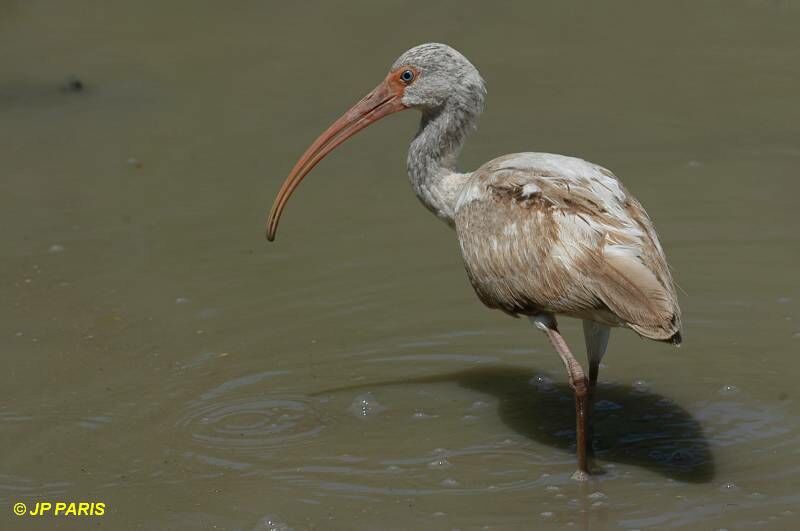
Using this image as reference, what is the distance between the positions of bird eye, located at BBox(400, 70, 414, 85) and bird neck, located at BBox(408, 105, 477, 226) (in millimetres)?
223

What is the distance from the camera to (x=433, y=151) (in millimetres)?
7336

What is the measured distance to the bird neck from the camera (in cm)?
731

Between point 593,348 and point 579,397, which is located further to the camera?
point 593,348

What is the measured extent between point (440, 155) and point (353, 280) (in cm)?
168

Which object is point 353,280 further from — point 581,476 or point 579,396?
point 581,476

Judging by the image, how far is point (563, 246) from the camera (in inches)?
249

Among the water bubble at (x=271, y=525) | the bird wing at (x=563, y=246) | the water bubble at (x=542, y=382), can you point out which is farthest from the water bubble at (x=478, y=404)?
the water bubble at (x=271, y=525)

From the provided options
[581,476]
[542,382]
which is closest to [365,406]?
[542,382]

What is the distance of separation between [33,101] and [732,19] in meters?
6.26

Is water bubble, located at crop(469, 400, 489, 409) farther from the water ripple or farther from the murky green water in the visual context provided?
the water ripple

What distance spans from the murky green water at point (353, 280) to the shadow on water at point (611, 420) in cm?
2

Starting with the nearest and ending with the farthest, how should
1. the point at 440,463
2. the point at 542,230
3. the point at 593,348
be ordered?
the point at 542,230 < the point at 440,463 < the point at 593,348

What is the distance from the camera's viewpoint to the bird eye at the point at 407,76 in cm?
740

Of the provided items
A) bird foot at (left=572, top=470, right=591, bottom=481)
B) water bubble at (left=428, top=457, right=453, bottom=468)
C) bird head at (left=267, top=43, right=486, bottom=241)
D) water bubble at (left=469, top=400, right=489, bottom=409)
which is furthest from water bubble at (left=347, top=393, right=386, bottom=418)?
bird head at (left=267, top=43, right=486, bottom=241)
